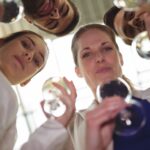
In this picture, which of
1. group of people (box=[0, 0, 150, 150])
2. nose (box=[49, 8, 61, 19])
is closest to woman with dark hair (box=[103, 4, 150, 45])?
group of people (box=[0, 0, 150, 150])

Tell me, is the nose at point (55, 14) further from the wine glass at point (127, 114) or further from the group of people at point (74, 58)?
the wine glass at point (127, 114)

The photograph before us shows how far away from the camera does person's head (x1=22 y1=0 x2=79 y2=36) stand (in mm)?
830

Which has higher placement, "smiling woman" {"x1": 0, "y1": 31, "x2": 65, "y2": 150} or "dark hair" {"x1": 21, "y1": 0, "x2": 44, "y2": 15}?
"dark hair" {"x1": 21, "y1": 0, "x2": 44, "y2": 15}

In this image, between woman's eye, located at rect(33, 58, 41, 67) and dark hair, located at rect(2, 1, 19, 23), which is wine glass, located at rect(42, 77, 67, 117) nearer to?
woman's eye, located at rect(33, 58, 41, 67)

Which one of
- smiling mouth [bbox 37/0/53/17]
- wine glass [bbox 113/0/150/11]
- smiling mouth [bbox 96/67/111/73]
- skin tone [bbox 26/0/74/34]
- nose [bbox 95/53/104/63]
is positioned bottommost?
smiling mouth [bbox 96/67/111/73]

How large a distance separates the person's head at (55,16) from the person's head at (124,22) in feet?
0.26

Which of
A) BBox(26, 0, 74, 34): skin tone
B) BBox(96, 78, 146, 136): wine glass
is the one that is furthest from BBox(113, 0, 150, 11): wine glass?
BBox(96, 78, 146, 136): wine glass

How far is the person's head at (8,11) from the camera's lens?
31.5 inches

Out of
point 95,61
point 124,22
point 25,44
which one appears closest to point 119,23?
point 124,22

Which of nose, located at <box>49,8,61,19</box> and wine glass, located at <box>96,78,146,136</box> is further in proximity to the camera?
nose, located at <box>49,8,61,19</box>

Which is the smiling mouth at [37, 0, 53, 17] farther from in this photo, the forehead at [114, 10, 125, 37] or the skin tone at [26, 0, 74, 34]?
the forehead at [114, 10, 125, 37]

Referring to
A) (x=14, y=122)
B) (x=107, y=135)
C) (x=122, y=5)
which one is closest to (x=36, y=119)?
(x=14, y=122)

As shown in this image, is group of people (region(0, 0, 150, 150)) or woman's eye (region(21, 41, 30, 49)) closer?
group of people (region(0, 0, 150, 150))

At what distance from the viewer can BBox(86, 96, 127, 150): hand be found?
623 millimetres
